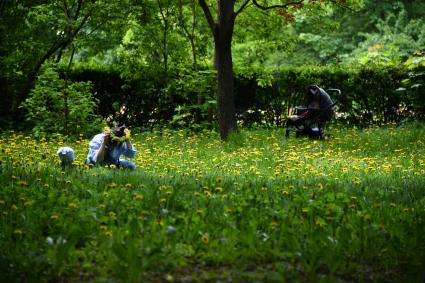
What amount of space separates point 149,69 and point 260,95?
3.11m

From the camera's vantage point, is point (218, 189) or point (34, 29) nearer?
point (218, 189)

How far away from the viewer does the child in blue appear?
26.9 feet

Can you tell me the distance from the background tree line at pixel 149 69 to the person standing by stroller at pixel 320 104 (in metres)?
1.65

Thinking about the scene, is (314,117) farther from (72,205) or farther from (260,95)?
(72,205)

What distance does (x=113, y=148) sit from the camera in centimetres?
849

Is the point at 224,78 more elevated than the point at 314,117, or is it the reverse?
the point at 224,78

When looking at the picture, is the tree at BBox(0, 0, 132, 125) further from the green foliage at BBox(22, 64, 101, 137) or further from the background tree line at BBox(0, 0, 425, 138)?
the green foliage at BBox(22, 64, 101, 137)

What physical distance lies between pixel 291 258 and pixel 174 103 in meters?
11.8

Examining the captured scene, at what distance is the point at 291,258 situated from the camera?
4523 millimetres

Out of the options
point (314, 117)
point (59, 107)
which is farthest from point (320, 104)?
point (59, 107)

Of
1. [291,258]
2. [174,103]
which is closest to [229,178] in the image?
[291,258]

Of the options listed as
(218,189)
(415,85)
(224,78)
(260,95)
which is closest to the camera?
(218,189)

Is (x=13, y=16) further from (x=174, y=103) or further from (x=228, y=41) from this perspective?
(x=228, y=41)

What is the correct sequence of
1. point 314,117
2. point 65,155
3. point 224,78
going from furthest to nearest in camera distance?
point 314,117
point 224,78
point 65,155
